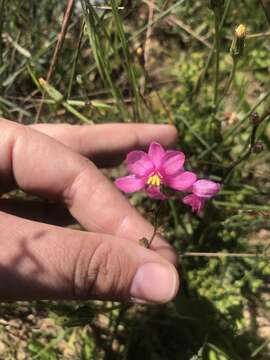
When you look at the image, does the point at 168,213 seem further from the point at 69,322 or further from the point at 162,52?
the point at 162,52

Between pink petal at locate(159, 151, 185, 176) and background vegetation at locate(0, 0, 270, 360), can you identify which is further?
background vegetation at locate(0, 0, 270, 360)

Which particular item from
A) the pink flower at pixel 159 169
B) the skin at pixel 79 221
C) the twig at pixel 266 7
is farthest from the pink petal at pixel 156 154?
the twig at pixel 266 7

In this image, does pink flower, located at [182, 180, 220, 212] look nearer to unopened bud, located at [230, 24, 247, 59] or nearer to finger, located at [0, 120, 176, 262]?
finger, located at [0, 120, 176, 262]

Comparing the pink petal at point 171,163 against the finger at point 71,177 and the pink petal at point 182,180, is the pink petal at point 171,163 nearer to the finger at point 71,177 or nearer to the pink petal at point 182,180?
the pink petal at point 182,180

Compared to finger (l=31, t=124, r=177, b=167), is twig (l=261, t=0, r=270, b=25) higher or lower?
higher

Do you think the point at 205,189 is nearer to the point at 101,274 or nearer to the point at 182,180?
the point at 182,180

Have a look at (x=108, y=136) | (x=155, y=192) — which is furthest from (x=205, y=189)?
(x=108, y=136)

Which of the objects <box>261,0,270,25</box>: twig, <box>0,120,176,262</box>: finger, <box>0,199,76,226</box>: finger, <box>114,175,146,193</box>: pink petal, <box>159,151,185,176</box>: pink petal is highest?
<box>261,0,270,25</box>: twig

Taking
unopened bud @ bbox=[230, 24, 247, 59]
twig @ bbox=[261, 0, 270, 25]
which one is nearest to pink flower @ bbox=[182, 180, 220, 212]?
unopened bud @ bbox=[230, 24, 247, 59]
